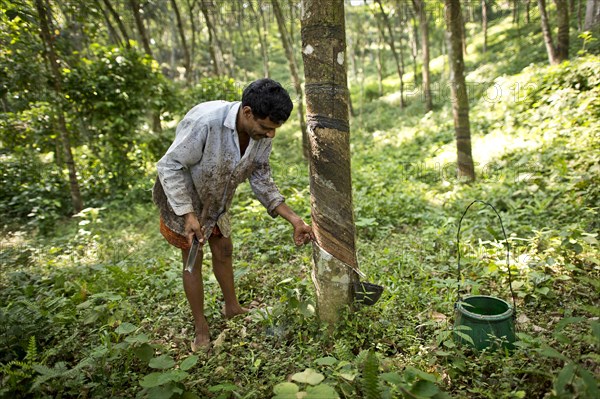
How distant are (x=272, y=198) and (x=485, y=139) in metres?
6.76

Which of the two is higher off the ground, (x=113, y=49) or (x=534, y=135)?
(x=113, y=49)

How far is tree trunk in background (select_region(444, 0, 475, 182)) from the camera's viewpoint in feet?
19.1

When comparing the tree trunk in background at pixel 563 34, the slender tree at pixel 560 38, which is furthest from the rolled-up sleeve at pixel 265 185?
the tree trunk in background at pixel 563 34

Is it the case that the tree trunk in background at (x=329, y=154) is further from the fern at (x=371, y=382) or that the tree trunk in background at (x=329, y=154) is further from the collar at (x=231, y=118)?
the fern at (x=371, y=382)

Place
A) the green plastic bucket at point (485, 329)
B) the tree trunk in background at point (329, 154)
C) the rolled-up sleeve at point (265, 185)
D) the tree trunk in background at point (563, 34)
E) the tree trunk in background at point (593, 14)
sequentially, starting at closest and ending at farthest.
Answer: the green plastic bucket at point (485, 329), the tree trunk in background at point (329, 154), the rolled-up sleeve at point (265, 185), the tree trunk in background at point (563, 34), the tree trunk in background at point (593, 14)

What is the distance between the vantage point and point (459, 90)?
5922 millimetres

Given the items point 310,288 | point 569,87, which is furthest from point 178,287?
point 569,87

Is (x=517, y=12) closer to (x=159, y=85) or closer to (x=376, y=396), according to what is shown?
(x=159, y=85)

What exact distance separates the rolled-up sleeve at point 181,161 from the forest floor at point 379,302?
2.93 ft

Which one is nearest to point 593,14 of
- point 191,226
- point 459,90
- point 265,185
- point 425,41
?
point 425,41

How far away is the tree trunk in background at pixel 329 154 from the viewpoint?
230cm

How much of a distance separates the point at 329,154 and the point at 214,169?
82cm

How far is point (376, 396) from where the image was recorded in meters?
1.73

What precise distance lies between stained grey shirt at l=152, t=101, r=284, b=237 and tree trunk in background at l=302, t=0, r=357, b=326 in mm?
496
